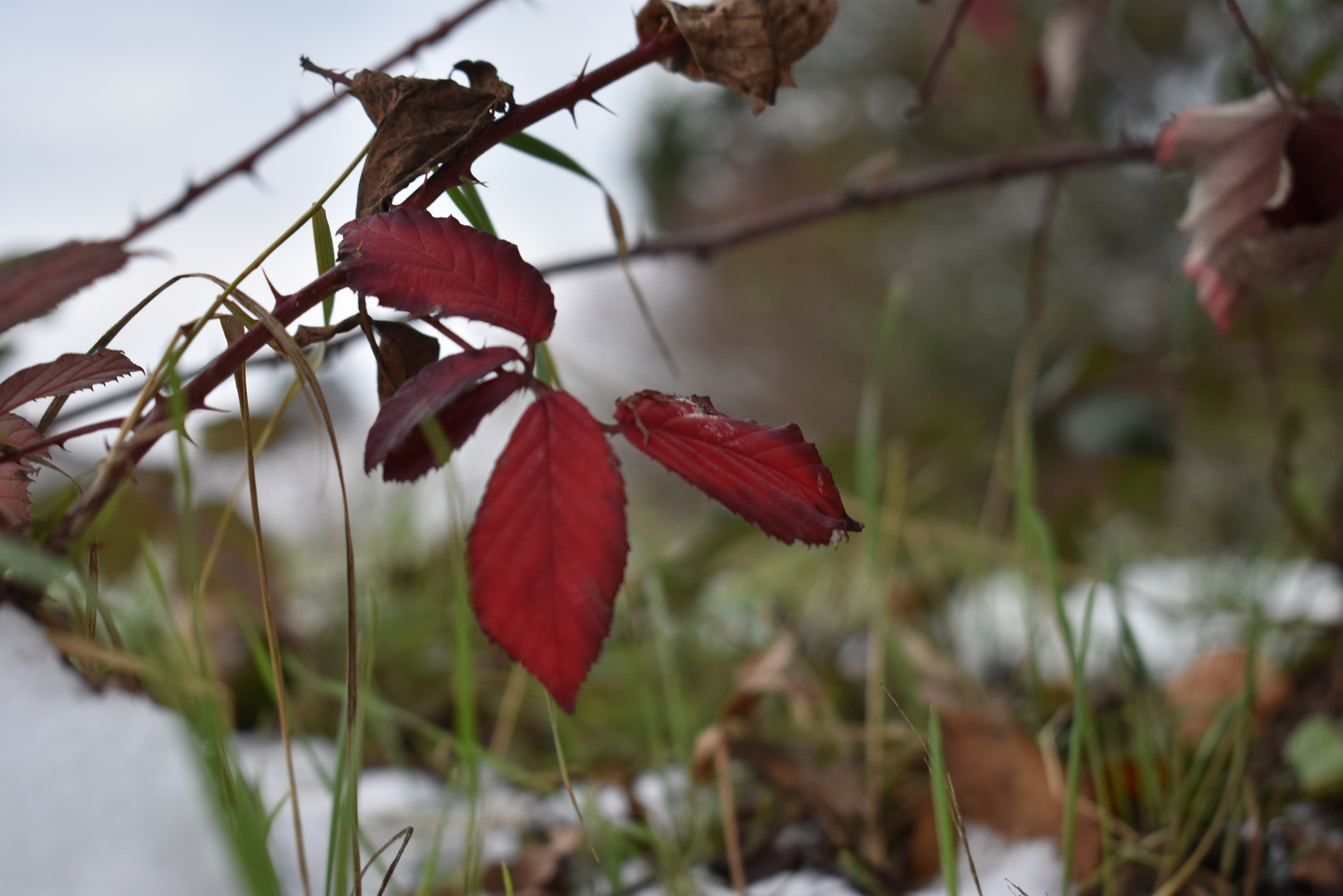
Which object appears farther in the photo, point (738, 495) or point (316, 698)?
point (316, 698)

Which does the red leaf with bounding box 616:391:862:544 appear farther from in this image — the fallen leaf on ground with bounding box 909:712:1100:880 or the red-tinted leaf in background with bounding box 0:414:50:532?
the fallen leaf on ground with bounding box 909:712:1100:880

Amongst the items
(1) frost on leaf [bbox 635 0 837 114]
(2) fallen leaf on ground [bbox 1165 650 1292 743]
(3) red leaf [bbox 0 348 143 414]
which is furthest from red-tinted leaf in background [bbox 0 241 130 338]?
(2) fallen leaf on ground [bbox 1165 650 1292 743]

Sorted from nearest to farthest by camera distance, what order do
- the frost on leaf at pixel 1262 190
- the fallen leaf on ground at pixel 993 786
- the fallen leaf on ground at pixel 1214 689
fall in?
the frost on leaf at pixel 1262 190 < the fallen leaf on ground at pixel 993 786 < the fallen leaf on ground at pixel 1214 689

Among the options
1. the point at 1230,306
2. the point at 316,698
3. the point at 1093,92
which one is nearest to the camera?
the point at 1230,306

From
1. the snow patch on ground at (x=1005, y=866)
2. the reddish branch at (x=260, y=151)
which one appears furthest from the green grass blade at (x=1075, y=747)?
the reddish branch at (x=260, y=151)

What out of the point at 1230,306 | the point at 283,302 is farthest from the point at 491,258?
the point at 1230,306

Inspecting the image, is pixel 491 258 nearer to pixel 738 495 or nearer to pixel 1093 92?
pixel 738 495

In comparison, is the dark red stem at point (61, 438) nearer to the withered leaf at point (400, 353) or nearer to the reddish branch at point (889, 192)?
the withered leaf at point (400, 353)
